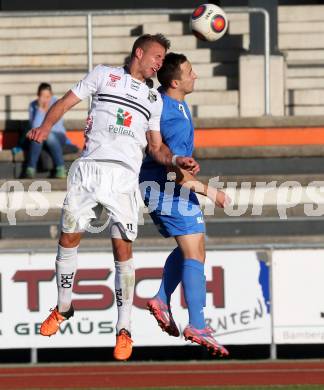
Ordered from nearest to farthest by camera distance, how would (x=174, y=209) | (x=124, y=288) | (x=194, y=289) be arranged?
(x=124, y=288)
(x=174, y=209)
(x=194, y=289)

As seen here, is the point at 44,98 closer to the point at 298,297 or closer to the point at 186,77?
the point at 298,297

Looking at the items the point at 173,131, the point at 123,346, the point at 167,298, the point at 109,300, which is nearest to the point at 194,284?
the point at 167,298

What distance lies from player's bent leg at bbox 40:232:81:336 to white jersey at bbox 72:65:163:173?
62cm

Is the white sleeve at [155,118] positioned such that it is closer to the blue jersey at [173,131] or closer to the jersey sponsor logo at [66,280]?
the blue jersey at [173,131]

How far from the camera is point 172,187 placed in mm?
10195

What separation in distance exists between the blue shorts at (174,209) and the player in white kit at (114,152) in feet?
1.54

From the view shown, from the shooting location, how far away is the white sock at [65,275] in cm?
968

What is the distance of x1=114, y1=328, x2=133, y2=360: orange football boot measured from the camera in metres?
9.63

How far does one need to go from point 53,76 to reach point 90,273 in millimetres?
4653

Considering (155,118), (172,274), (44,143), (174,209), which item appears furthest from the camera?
(44,143)

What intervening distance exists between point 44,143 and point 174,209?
19.3 feet

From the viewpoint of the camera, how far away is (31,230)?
53.8 feet

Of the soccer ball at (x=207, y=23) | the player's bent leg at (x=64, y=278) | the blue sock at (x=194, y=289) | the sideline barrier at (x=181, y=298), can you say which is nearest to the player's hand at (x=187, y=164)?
the player's bent leg at (x=64, y=278)

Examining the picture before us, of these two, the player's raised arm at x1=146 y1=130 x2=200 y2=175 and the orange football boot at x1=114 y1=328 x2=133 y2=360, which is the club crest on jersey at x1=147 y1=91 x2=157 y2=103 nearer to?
the player's raised arm at x1=146 y1=130 x2=200 y2=175
